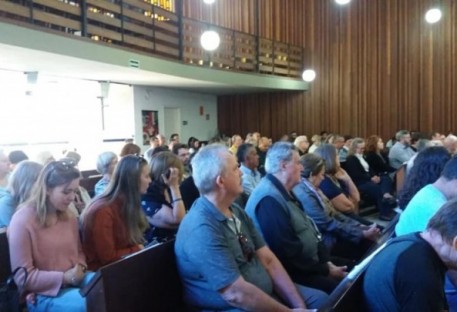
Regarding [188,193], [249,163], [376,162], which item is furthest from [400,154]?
[188,193]

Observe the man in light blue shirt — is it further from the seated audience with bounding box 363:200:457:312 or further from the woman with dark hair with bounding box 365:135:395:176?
the woman with dark hair with bounding box 365:135:395:176

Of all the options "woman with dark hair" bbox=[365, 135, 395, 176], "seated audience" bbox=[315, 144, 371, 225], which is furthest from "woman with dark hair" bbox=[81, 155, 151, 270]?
"woman with dark hair" bbox=[365, 135, 395, 176]

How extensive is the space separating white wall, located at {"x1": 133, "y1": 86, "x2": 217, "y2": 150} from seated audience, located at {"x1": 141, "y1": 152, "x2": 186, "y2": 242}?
716 cm

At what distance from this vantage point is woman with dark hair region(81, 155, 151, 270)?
2.80m

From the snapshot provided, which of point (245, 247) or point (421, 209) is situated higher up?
point (421, 209)

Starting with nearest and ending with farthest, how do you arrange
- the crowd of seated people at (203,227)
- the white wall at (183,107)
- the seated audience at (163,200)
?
the crowd of seated people at (203,227), the seated audience at (163,200), the white wall at (183,107)

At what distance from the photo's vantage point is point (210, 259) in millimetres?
2070

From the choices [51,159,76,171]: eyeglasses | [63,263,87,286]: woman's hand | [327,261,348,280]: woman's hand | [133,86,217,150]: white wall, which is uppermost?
[133,86,217,150]: white wall

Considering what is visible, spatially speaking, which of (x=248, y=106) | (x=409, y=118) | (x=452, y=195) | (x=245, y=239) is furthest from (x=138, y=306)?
(x=248, y=106)

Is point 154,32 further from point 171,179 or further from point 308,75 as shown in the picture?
point 308,75

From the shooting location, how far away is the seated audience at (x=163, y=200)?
3.60 m

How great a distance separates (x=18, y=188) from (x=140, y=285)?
1.52 m

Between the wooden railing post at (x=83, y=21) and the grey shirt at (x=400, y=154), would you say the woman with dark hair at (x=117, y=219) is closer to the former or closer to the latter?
the wooden railing post at (x=83, y=21)

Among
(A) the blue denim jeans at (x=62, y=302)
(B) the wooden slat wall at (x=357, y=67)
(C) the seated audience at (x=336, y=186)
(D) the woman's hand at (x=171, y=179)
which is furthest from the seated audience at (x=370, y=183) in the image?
(B) the wooden slat wall at (x=357, y=67)
